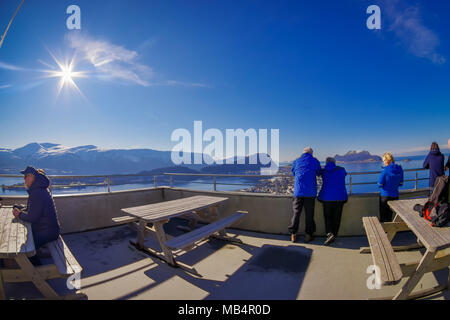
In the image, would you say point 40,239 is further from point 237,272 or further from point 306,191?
point 306,191

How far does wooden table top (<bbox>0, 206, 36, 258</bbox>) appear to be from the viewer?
2.05 meters

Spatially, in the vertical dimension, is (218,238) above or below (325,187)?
below

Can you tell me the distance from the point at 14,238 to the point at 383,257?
4.15m

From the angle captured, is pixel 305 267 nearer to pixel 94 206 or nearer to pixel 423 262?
pixel 423 262

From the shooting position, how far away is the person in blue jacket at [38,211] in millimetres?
2734

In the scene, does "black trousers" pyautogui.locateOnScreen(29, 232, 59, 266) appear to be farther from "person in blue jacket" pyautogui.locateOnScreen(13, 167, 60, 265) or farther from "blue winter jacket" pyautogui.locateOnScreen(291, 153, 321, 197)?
"blue winter jacket" pyautogui.locateOnScreen(291, 153, 321, 197)

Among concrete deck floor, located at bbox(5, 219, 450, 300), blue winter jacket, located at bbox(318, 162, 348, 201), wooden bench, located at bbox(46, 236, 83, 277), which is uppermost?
blue winter jacket, located at bbox(318, 162, 348, 201)

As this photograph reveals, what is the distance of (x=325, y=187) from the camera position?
13.0ft

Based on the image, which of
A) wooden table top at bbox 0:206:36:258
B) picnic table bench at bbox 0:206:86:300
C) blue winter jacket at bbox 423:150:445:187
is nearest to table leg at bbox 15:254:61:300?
picnic table bench at bbox 0:206:86:300

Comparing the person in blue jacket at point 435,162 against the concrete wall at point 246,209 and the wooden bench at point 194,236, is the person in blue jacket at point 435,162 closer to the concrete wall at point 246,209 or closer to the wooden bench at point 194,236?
the concrete wall at point 246,209

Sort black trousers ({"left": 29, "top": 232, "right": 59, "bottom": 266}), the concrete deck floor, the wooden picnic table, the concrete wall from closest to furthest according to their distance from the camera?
the wooden picnic table → the concrete deck floor → black trousers ({"left": 29, "top": 232, "right": 59, "bottom": 266}) → the concrete wall

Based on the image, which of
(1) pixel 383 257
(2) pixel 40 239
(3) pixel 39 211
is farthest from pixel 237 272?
(3) pixel 39 211
